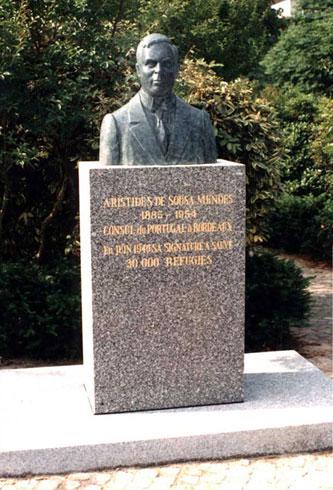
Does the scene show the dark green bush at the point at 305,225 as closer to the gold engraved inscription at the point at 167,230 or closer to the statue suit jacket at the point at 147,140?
the statue suit jacket at the point at 147,140

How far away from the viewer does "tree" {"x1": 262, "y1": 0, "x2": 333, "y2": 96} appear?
1700cm

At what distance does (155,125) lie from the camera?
19.8 ft

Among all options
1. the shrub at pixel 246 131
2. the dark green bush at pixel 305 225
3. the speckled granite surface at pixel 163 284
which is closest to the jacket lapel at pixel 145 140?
the speckled granite surface at pixel 163 284

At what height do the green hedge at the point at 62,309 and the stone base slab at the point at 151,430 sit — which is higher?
the green hedge at the point at 62,309

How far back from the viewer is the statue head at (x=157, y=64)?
5844mm

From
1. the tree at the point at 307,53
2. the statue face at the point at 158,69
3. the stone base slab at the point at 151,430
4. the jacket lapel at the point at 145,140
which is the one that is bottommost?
the stone base slab at the point at 151,430

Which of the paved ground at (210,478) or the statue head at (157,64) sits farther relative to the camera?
the statue head at (157,64)

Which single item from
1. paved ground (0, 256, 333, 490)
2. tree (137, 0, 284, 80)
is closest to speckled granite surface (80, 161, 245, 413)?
paved ground (0, 256, 333, 490)

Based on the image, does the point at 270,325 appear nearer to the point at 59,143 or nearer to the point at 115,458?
the point at 59,143

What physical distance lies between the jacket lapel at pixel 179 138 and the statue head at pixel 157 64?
0.25 m

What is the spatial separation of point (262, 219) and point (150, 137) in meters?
3.56

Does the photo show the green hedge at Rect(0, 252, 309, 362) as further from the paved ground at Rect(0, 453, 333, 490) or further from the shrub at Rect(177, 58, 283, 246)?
the paved ground at Rect(0, 453, 333, 490)

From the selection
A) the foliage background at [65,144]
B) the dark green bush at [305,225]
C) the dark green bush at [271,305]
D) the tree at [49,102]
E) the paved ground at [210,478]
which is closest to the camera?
the paved ground at [210,478]

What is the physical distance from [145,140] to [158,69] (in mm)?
539
